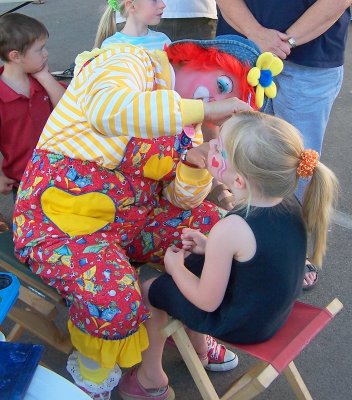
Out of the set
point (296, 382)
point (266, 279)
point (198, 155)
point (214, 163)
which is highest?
point (214, 163)

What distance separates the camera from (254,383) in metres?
1.85

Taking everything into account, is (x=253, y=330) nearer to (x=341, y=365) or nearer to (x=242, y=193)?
(x=242, y=193)

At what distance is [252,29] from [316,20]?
0.95ft

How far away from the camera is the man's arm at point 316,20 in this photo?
2436 millimetres

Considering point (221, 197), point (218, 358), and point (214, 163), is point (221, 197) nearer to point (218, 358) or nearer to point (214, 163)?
Result: point (218, 358)

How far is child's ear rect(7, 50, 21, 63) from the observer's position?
2748mm

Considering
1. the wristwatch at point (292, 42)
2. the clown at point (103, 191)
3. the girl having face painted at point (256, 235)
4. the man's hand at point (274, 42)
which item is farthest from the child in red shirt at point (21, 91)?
the girl having face painted at point (256, 235)

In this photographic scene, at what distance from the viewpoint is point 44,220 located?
6.73 ft

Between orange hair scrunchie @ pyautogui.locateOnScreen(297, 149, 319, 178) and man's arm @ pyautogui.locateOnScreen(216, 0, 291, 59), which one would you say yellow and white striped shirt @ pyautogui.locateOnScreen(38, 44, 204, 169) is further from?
man's arm @ pyautogui.locateOnScreen(216, 0, 291, 59)

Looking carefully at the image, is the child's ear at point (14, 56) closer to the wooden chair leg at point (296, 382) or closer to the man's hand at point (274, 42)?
the man's hand at point (274, 42)

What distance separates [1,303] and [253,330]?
80 cm

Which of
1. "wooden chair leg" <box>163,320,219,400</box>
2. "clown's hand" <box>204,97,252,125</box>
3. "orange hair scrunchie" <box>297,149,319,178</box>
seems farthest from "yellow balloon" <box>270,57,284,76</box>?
"wooden chair leg" <box>163,320,219,400</box>

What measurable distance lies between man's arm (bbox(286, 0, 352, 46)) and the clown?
59 centimetres

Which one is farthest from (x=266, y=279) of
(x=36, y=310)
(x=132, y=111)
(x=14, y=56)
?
(x=14, y=56)
